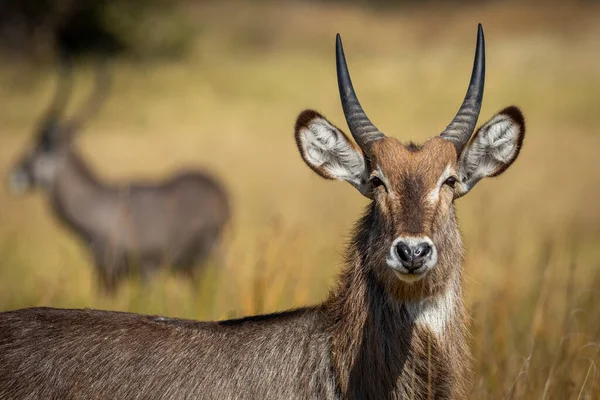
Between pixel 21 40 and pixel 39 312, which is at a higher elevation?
pixel 21 40

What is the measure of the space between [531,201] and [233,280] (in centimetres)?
984

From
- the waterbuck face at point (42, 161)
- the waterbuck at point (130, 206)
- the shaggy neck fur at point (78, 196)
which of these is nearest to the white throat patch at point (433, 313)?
the waterbuck at point (130, 206)

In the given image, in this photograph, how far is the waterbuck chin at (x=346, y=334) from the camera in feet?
12.2

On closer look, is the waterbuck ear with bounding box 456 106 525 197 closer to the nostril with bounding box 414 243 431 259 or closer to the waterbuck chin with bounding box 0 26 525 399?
the waterbuck chin with bounding box 0 26 525 399

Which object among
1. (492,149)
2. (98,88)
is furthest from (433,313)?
→ (98,88)

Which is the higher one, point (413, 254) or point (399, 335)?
point (413, 254)

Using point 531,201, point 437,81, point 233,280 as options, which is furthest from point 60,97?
point 233,280

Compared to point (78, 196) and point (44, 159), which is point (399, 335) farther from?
point (44, 159)

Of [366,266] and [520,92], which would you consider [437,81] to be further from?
[366,266]

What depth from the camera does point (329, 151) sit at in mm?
4238

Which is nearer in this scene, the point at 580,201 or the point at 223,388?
the point at 223,388

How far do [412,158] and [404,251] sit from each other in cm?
59

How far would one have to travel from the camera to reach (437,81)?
1187 inches

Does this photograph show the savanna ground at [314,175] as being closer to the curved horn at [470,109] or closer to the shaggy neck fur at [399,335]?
the shaggy neck fur at [399,335]
